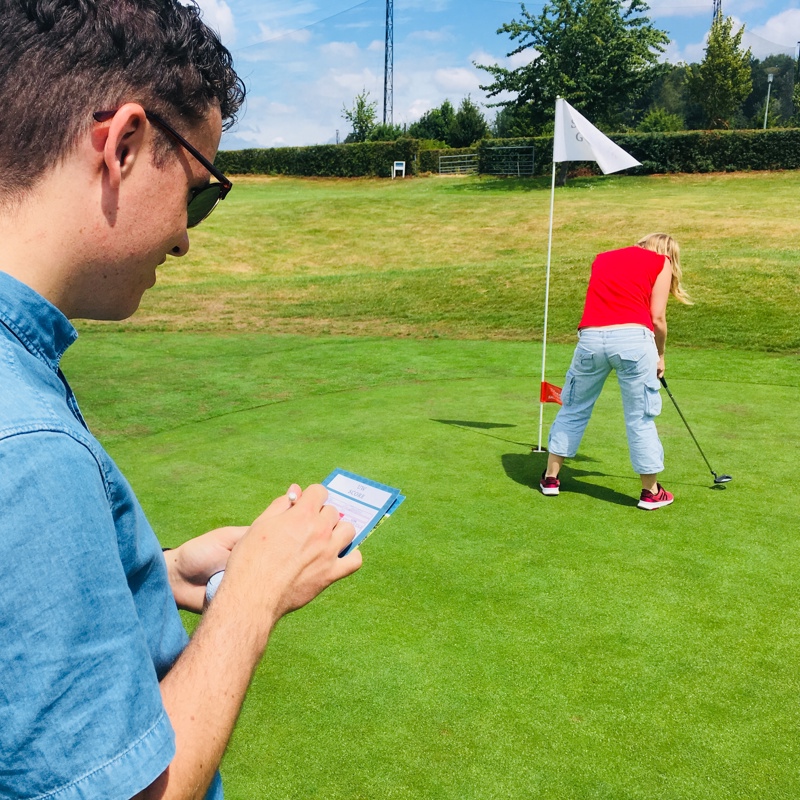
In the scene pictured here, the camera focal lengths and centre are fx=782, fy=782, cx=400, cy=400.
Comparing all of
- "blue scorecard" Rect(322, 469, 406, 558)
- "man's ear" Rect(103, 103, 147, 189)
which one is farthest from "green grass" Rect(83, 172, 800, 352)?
"man's ear" Rect(103, 103, 147, 189)

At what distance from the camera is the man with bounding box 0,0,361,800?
2.60 ft

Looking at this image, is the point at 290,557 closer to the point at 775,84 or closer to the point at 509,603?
the point at 509,603

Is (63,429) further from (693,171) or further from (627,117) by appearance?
(627,117)

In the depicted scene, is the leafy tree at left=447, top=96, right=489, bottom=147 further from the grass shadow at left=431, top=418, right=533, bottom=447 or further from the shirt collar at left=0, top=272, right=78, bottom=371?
the shirt collar at left=0, top=272, right=78, bottom=371

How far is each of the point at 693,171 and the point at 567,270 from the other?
947 inches

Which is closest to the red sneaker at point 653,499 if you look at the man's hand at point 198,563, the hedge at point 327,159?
the man's hand at point 198,563

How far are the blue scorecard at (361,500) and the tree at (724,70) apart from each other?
52111 millimetres

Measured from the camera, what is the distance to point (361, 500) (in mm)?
1987

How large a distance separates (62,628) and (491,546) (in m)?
3.86

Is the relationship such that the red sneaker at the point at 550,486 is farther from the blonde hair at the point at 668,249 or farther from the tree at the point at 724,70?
the tree at the point at 724,70

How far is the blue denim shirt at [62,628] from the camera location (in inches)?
30.8

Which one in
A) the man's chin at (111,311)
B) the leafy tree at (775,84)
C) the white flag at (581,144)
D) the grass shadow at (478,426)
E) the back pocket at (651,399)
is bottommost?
the grass shadow at (478,426)

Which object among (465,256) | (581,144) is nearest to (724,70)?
(465,256)

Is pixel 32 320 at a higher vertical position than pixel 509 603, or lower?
higher
